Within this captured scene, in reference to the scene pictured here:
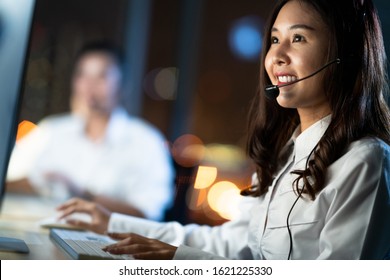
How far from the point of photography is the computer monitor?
1.14 meters

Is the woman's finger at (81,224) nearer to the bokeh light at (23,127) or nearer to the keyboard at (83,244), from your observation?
the keyboard at (83,244)

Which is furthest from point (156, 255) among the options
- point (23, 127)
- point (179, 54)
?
point (179, 54)

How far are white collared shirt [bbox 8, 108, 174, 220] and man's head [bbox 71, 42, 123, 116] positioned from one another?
0.26ft

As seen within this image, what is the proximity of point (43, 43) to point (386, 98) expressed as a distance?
2.84 meters

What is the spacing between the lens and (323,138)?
43.3 inches

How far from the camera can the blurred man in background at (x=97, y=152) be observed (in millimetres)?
2469

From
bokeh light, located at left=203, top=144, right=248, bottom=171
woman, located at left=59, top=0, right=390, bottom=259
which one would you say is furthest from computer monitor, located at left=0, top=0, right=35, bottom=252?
bokeh light, located at left=203, top=144, right=248, bottom=171

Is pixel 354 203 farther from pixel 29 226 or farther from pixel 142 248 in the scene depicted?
pixel 29 226

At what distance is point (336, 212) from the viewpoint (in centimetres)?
100

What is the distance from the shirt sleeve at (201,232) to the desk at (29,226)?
0.61ft

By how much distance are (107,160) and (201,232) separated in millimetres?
1471

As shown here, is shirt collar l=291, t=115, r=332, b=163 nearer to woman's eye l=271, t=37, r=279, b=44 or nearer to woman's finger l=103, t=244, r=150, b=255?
woman's eye l=271, t=37, r=279, b=44

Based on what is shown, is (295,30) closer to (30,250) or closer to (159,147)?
(30,250)

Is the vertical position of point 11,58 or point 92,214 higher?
point 11,58
